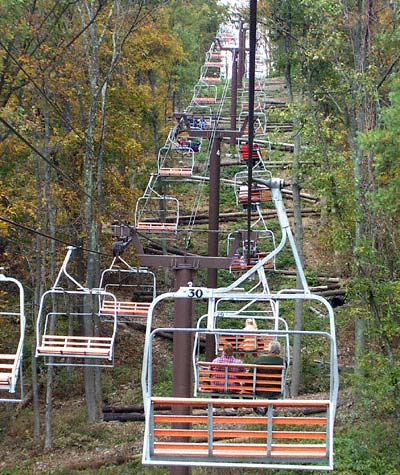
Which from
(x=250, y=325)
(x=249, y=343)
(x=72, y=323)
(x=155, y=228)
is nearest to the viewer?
(x=250, y=325)

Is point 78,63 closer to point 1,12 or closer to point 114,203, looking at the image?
point 114,203

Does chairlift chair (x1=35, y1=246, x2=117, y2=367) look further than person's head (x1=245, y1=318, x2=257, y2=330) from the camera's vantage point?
Yes

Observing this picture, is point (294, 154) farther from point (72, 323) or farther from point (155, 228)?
point (72, 323)

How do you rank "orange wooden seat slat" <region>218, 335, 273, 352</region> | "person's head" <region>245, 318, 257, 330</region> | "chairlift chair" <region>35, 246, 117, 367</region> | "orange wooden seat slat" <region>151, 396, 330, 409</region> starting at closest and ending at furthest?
1. "orange wooden seat slat" <region>151, 396, 330, 409</region>
2. "person's head" <region>245, 318, 257, 330</region>
3. "orange wooden seat slat" <region>218, 335, 273, 352</region>
4. "chairlift chair" <region>35, 246, 117, 367</region>

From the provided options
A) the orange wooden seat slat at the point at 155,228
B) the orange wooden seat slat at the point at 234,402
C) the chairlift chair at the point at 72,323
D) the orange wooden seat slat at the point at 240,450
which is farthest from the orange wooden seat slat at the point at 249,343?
the orange wooden seat slat at the point at 234,402

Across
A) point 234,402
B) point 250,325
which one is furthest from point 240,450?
point 250,325

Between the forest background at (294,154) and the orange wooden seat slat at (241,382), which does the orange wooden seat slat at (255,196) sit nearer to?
the forest background at (294,154)

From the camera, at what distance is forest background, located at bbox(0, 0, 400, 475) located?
11750mm

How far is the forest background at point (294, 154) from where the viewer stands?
463 inches

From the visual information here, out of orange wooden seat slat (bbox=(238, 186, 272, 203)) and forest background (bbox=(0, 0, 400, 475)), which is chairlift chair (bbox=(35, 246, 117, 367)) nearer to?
forest background (bbox=(0, 0, 400, 475))

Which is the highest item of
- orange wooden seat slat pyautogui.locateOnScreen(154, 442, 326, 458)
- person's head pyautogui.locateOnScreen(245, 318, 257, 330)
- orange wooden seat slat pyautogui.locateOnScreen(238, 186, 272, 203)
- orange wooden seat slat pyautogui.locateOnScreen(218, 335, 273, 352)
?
orange wooden seat slat pyautogui.locateOnScreen(238, 186, 272, 203)

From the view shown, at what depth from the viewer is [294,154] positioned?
1590cm

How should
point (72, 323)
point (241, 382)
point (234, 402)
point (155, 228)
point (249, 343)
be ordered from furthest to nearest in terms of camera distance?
point (72, 323) < point (155, 228) < point (249, 343) < point (241, 382) < point (234, 402)

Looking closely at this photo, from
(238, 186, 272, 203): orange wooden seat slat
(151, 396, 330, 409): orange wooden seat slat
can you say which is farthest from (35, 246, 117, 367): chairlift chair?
(151, 396, 330, 409): orange wooden seat slat
